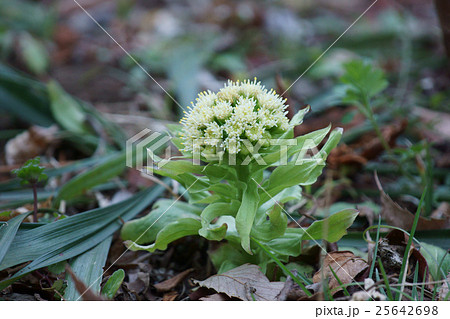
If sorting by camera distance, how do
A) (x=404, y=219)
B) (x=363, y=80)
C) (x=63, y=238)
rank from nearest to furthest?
(x=63, y=238) → (x=404, y=219) → (x=363, y=80)

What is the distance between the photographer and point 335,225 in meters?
1.26

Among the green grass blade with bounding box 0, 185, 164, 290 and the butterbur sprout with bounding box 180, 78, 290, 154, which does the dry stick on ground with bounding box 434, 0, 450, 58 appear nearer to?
the butterbur sprout with bounding box 180, 78, 290, 154

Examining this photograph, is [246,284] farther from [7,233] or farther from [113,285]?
[7,233]

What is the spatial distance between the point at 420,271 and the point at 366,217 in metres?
0.37

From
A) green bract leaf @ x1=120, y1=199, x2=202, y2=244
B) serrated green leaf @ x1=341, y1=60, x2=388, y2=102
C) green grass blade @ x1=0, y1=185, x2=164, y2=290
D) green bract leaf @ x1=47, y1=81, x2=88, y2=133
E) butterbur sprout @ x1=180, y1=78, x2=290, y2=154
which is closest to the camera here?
butterbur sprout @ x1=180, y1=78, x2=290, y2=154

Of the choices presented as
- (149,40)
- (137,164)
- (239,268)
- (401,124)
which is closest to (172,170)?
(239,268)

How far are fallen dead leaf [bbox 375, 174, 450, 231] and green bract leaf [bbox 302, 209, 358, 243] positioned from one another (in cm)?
35

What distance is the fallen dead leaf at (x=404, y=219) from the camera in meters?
1.49

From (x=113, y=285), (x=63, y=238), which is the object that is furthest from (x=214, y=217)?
(x=63, y=238)

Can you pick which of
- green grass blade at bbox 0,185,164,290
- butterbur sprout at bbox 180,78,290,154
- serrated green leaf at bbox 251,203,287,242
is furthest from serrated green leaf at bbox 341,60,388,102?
green grass blade at bbox 0,185,164,290

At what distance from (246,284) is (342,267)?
1.05 ft

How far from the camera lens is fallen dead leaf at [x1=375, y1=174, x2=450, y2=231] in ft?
4.89
